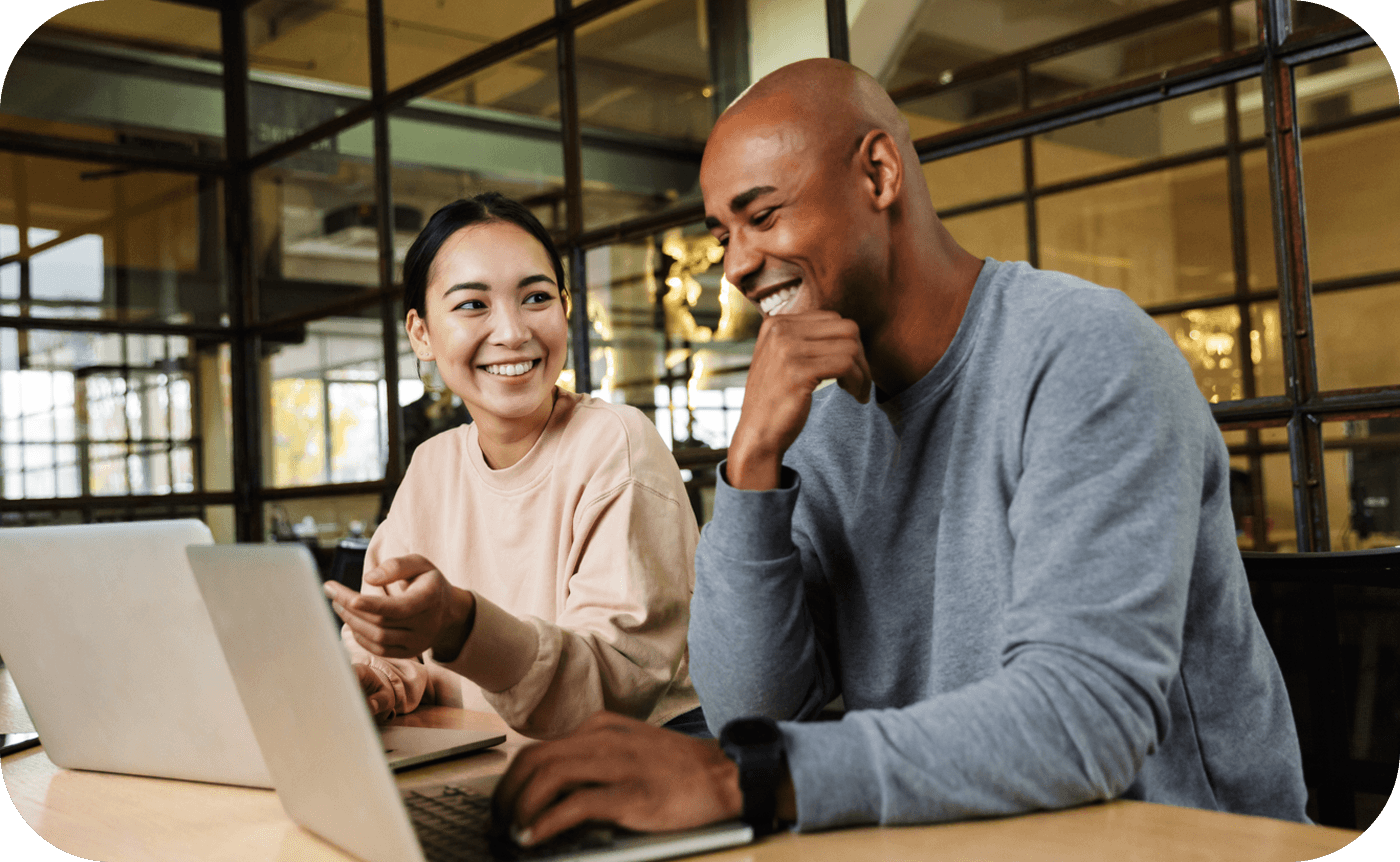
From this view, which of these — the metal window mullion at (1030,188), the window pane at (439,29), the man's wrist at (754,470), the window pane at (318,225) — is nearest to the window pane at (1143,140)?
the metal window mullion at (1030,188)

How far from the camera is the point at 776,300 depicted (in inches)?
40.6

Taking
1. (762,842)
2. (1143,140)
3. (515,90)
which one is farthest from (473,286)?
(1143,140)

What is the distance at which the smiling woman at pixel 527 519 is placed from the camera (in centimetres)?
112

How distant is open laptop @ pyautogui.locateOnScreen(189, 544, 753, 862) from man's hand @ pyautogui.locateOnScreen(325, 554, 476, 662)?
135 millimetres

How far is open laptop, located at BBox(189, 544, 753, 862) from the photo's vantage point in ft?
1.99

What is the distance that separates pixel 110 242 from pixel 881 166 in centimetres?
487

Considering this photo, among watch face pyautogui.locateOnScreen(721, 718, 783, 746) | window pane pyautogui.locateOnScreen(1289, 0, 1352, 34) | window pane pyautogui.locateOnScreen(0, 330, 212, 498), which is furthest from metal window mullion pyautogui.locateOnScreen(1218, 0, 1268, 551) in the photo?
window pane pyautogui.locateOnScreen(0, 330, 212, 498)

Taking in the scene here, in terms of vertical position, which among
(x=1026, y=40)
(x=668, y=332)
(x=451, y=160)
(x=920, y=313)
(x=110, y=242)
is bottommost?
(x=920, y=313)

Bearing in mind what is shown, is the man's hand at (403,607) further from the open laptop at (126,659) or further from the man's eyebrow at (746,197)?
the man's eyebrow at (746,197)

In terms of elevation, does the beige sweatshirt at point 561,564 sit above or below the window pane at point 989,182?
below

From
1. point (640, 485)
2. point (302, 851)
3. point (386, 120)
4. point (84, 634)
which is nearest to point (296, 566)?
point (302, 851)

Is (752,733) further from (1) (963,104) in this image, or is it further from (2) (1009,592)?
(1) (963,104)

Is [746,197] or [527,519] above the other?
[746,197]

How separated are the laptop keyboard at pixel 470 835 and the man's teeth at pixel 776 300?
510 millimetres
